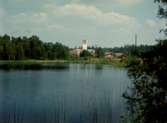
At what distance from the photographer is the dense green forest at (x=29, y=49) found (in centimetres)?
10712

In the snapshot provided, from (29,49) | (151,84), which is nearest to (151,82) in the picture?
(151,84)

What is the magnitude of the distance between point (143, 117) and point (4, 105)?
59.5 ft

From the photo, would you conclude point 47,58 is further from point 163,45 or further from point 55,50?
point 163,45

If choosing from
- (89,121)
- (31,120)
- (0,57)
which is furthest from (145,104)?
(0,57)

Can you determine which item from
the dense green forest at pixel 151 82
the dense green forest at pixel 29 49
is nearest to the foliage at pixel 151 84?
the dense green forest at pixel 151 82

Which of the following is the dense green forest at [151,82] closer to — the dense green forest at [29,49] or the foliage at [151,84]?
the foliage at [151,84]

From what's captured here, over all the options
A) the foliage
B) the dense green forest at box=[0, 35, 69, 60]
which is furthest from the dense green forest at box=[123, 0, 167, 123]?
the dense green forest at box=[0, 35, 69, 60]

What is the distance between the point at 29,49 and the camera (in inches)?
4473

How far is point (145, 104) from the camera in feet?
18.2

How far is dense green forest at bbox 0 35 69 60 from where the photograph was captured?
4217 inches

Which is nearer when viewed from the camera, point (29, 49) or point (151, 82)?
point (151, 82)

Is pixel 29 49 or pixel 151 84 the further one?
pixel 29 49

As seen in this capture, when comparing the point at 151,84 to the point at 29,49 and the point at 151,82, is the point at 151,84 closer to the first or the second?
the point at 151,82

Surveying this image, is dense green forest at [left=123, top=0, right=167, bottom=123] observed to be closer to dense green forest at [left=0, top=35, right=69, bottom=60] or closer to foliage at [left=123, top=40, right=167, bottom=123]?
foliage at [left=123, top=40, right=167, bottom=123]
